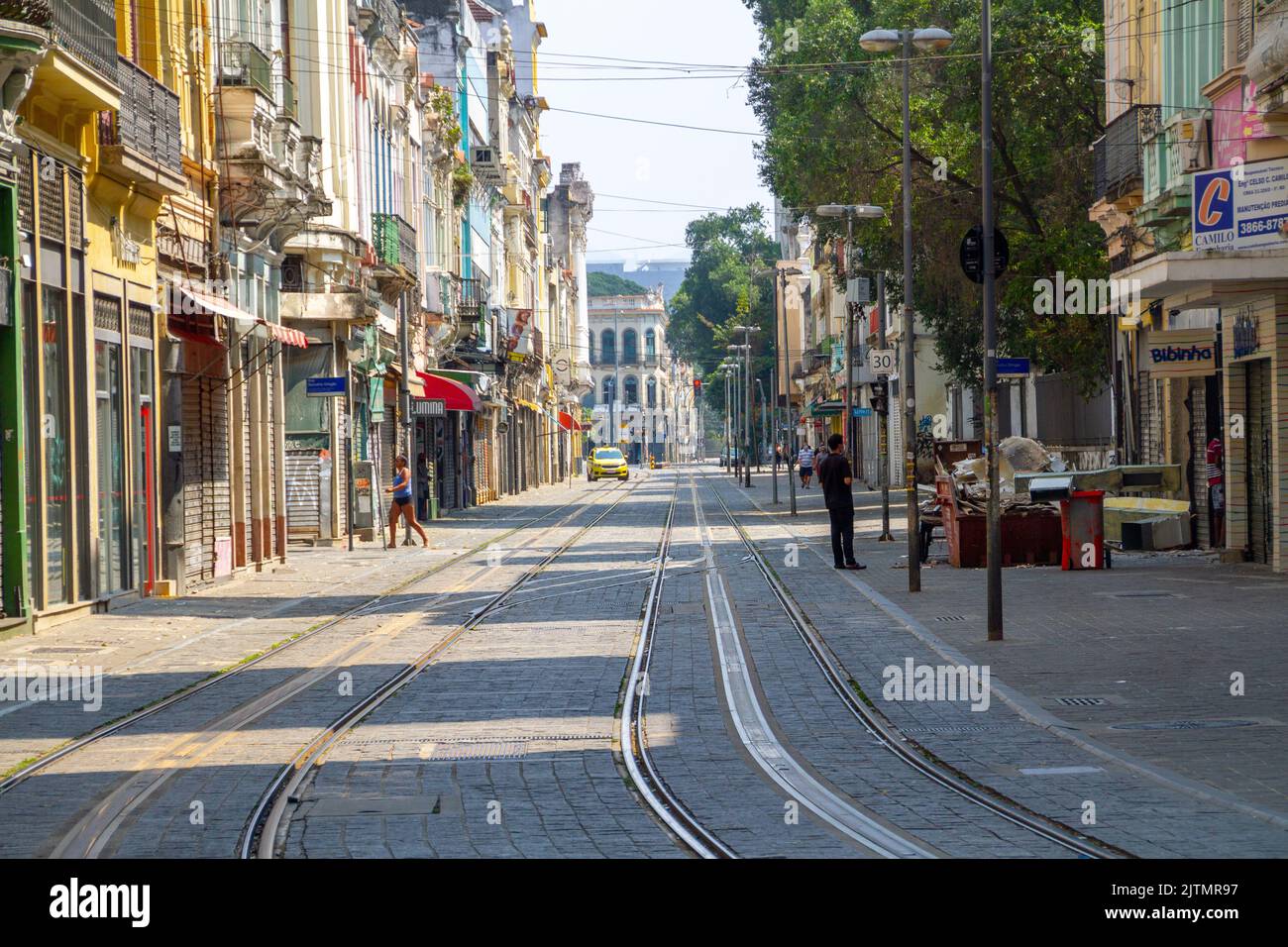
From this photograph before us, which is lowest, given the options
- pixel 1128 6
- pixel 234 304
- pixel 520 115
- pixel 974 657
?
pixel 974 657

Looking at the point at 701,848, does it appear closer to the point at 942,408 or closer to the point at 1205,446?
the point at 1205,446

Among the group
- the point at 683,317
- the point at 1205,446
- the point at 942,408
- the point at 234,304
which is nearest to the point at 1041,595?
the point at 1205,446

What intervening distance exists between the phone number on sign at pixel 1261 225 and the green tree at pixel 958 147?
11908mm

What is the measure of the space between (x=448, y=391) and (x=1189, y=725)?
38.1 m

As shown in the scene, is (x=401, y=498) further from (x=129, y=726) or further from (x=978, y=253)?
(x=129, y=726)

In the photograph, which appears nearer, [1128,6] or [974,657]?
[974,657]

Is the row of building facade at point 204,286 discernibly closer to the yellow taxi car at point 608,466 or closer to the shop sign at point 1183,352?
the shop sign at point 1183,352

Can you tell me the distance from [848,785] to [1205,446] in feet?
65.1

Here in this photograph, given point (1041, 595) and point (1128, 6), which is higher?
point (1128, 6)

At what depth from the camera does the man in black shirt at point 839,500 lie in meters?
25.8

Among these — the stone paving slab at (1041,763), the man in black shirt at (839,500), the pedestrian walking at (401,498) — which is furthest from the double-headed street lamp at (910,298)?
the pedestrian walking at (401,498)

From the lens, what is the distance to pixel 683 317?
129750mm

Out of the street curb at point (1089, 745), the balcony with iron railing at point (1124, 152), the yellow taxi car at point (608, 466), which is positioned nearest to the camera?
the street curb at point (1089, 745)
